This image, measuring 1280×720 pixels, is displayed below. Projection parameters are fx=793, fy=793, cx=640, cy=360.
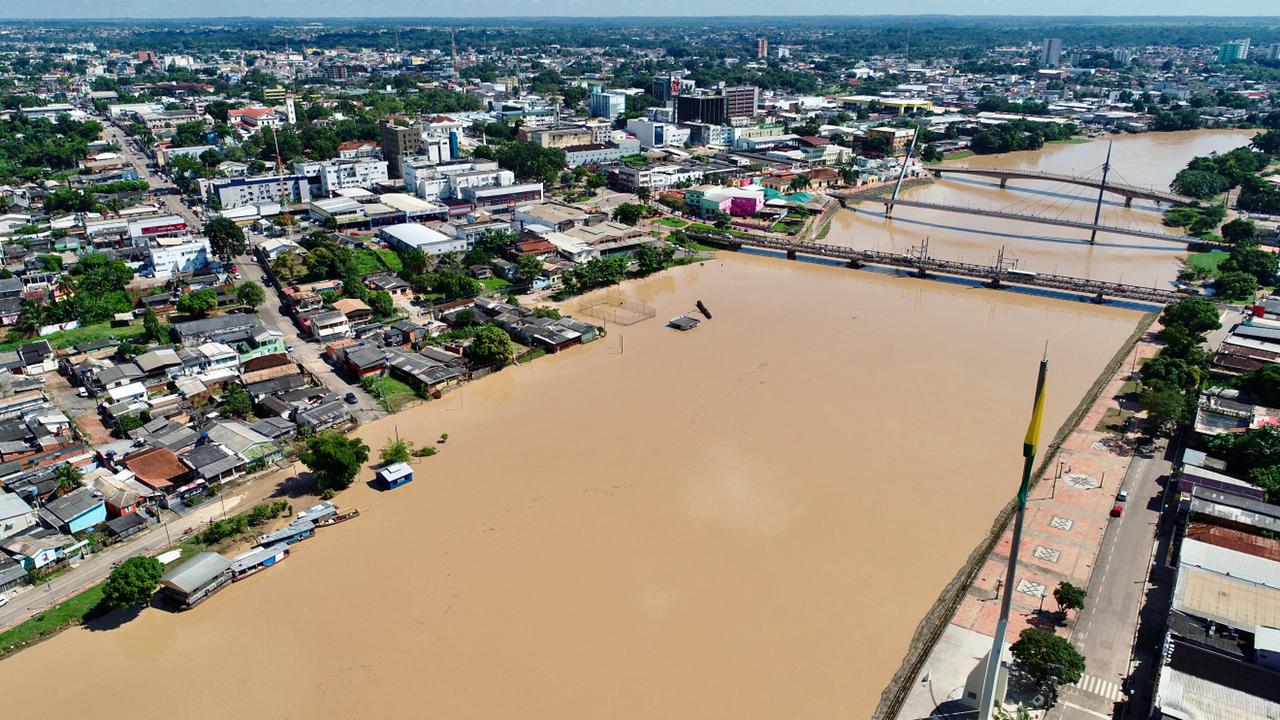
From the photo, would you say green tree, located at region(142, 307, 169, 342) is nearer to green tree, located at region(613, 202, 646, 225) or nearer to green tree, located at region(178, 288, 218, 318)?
green tree, located at region(178, 288, 218, 318)

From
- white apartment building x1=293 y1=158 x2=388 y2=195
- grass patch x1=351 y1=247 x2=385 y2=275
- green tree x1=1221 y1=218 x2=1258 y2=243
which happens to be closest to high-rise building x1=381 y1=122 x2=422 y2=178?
white apartment building x1=293 y1=158 x2=388 y2=195

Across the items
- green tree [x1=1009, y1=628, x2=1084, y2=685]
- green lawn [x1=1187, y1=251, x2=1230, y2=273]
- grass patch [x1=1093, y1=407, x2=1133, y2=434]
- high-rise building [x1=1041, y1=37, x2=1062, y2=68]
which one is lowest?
grass patch [x1=1093, y1=407, x2=1133, y2=434]

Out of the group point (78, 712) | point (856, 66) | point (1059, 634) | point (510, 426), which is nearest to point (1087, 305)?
point (1059, 634)

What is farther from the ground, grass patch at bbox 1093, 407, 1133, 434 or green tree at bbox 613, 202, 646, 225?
green tree at bbox 613, 202, 646, 225

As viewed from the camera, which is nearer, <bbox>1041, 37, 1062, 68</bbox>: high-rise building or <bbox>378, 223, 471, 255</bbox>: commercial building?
<bbox>378, 223, 471, 255</bbox>: commercial building

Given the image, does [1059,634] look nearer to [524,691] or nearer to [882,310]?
[524,691]

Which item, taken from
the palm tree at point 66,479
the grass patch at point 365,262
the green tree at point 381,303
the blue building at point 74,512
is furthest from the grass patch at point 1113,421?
the grass patch at point 365,262

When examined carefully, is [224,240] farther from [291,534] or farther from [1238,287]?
[1238,287]
